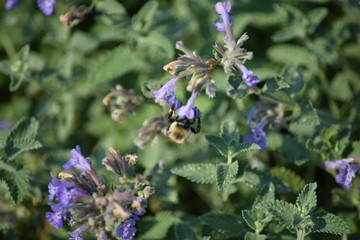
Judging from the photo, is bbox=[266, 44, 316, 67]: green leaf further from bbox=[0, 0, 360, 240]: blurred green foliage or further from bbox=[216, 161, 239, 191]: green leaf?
bbox=[216, 161, 239, 191]: green leaf

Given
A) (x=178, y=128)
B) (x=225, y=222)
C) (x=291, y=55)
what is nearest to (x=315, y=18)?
(x=291, y=55)

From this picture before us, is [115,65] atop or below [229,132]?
below

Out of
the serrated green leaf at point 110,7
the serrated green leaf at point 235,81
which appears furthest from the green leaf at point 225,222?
the serrated green leaf at point 110,7

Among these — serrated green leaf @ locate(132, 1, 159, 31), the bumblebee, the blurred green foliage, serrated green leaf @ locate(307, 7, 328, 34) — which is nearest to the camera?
the bumblebee

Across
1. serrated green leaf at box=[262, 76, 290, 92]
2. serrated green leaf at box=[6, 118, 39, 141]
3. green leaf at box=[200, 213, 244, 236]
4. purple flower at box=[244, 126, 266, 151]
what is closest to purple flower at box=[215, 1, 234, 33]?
serrated green leaf at box=[262, 76, 290, 92]

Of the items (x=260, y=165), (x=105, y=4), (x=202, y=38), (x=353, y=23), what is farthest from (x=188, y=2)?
(x=260, y=165)

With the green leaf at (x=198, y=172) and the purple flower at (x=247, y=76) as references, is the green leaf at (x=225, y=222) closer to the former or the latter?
the green leaf at (x=198, y=172)

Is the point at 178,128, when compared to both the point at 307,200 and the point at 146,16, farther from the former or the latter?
the point at 146,16
